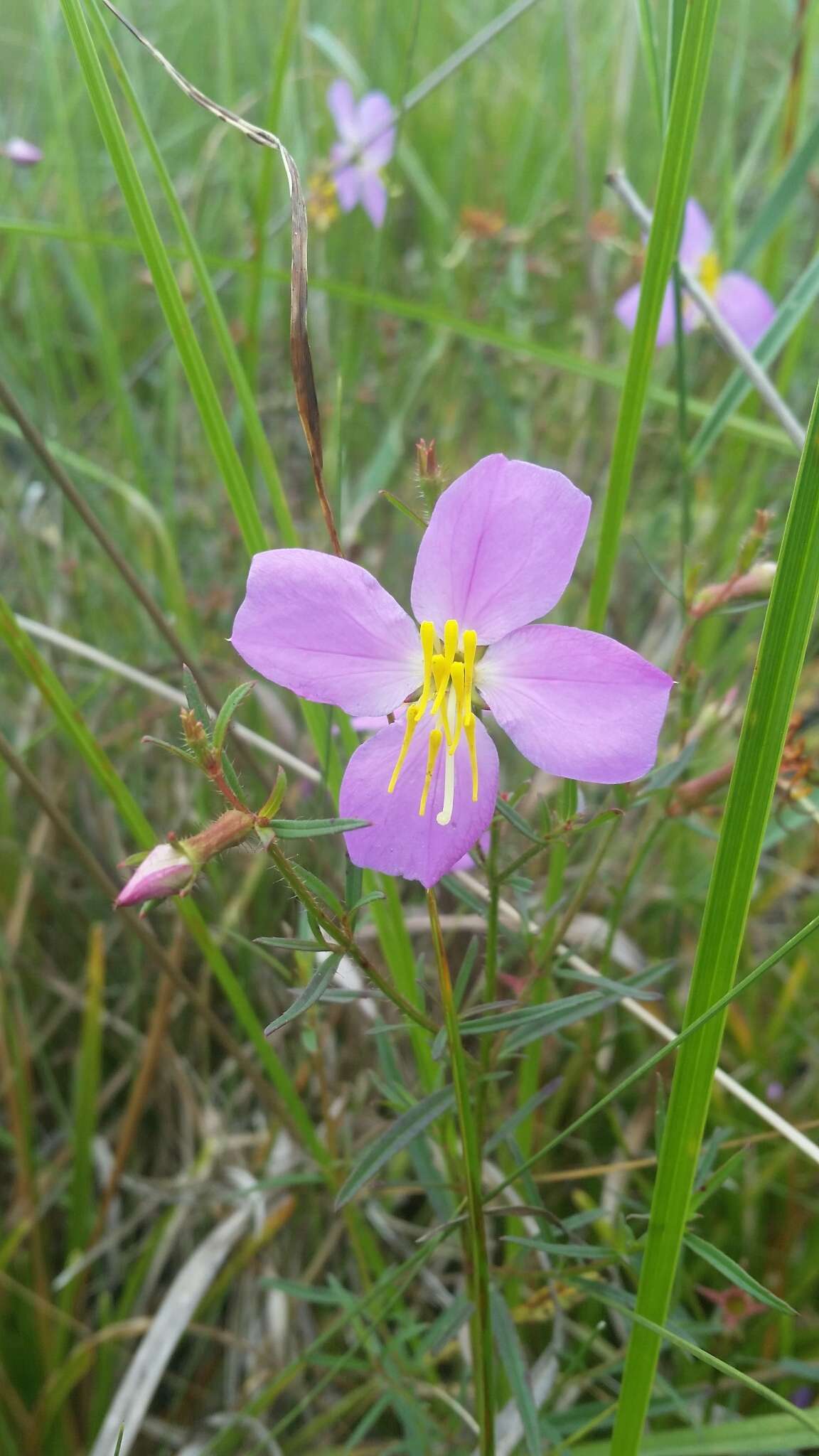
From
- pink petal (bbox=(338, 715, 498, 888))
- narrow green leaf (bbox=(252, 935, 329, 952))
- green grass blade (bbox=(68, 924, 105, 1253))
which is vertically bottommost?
green grass blade (bbox=(68, 924, 105, 1253))

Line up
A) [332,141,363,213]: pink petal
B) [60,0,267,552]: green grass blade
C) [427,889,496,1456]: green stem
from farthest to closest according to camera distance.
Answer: [332,141,363,213]: pink petal, [60,0,267,552]: green grass blade, [427,889,496,1456]: green stem

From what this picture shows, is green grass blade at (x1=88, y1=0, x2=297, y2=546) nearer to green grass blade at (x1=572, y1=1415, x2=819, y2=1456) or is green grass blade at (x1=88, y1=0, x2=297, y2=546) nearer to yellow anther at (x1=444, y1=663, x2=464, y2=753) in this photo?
yellow anther at (x1=444, y1=663, x2=464, y2=753)

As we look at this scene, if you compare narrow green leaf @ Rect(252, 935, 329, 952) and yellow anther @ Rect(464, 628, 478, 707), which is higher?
yellow anther @ Rect(464, 628, 478, 707)

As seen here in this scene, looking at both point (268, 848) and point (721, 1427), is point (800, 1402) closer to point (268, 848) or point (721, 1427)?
point (721, 1427)

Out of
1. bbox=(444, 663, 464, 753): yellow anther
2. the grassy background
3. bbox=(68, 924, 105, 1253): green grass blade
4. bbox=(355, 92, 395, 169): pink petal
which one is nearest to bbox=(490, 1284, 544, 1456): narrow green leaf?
the grassy background

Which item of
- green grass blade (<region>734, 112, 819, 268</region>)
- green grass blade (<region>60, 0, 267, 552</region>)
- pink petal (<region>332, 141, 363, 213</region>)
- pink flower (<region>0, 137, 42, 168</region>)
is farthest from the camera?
pink petal (<region>332, 141, 363, 213</region>)

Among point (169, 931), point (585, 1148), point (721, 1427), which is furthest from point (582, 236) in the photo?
point (721, 1427)

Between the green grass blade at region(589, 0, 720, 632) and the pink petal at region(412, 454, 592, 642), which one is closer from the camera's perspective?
the pink petal at region(412, 454, 592, 642)

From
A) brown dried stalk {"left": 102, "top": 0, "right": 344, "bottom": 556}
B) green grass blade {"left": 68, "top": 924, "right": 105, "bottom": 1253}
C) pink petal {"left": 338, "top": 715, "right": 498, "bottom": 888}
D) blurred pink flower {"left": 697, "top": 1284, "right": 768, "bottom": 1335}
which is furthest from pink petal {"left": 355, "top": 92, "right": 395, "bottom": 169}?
blurred pink flower {"left": 697, "top": 1284, "right": 768, "bottom": 1335}
